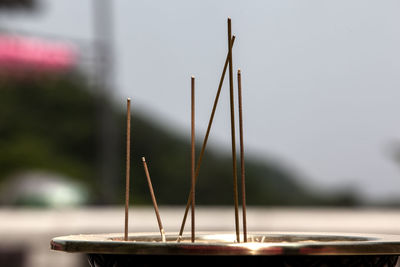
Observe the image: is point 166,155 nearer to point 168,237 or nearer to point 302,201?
point 302,201

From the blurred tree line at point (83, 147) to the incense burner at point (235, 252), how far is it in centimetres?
3925

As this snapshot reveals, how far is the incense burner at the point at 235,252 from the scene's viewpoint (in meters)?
1.43

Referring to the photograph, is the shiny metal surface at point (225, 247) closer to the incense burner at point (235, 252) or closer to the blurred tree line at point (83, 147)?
the incense burner at point (235, 252)

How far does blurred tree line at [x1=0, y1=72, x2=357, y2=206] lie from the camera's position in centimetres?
4394

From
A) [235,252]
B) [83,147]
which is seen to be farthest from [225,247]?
[83,147]

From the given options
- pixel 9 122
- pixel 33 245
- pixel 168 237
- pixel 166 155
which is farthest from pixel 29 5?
pixel 168 237

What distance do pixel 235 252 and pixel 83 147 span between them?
150 feet

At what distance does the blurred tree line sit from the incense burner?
3925 centimetres

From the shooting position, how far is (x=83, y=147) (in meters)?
46.6

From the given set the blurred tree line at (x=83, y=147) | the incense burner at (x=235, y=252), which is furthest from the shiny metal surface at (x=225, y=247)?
the blurred tree line at (x=83, y=147)

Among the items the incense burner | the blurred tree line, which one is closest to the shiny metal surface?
the incense burner

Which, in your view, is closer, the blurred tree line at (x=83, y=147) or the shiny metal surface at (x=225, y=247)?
the shiny metal surface at (x=225, y=247)

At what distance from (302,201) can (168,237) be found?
5581cm

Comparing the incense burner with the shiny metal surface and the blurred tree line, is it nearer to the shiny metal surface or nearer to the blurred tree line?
the shiny metal surface
